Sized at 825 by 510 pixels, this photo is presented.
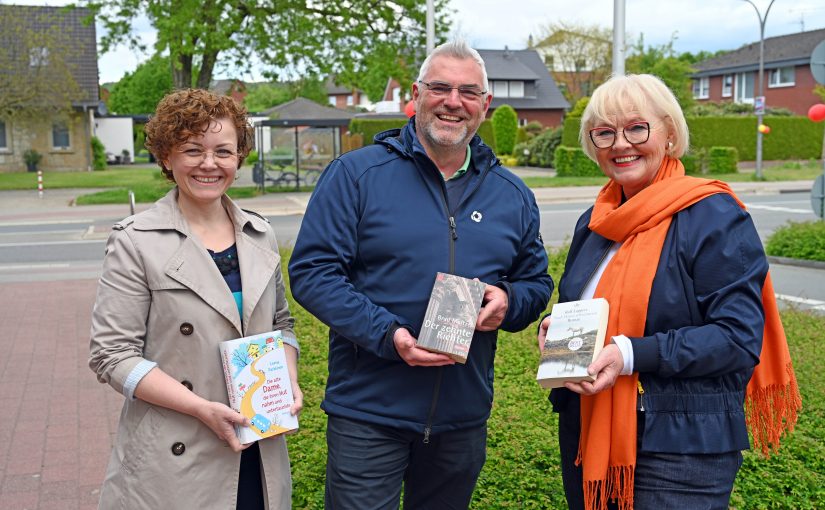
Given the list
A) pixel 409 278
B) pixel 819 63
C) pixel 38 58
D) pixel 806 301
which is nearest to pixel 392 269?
pixel 409 278

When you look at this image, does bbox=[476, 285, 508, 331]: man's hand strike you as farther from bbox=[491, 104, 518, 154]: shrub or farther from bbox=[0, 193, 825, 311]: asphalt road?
bbox=[491, 104, 518, 154]: shrub

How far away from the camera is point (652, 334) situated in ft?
8.21

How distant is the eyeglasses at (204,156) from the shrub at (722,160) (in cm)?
3050

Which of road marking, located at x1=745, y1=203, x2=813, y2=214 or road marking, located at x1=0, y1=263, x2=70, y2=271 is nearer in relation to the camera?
road marking, located at x1=0, y1=263, x2=70, y2=271

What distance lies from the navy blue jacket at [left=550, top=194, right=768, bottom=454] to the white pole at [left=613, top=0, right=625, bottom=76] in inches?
364

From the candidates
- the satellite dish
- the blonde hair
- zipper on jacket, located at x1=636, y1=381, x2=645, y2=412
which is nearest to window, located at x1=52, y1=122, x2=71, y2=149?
the satellite dish

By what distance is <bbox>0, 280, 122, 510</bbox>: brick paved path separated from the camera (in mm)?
4508

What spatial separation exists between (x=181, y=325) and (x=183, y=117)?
0.62 meters

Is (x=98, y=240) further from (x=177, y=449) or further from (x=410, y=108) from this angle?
(x=177, y=449)

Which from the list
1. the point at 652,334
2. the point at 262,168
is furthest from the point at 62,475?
the point at 262,168

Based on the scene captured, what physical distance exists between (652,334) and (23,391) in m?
5.27

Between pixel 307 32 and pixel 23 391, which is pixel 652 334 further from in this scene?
pixel 307 32

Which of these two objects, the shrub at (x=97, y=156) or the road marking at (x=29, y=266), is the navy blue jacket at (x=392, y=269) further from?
the shrub at (x=97, y=156)

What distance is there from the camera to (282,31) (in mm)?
22281
